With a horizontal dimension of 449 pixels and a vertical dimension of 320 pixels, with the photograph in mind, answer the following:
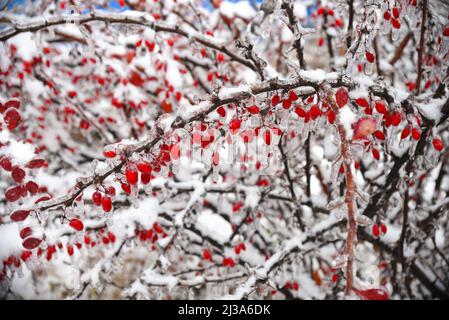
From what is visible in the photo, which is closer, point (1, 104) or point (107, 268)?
point (1, 104)

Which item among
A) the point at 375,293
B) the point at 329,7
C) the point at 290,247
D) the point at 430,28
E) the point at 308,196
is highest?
the point at 329,7

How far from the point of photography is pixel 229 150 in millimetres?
1326

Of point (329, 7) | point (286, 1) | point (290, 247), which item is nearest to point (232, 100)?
point (286, 1)

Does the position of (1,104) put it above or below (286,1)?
below

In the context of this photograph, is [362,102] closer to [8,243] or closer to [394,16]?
[394,16]

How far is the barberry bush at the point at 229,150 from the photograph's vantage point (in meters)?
1.17

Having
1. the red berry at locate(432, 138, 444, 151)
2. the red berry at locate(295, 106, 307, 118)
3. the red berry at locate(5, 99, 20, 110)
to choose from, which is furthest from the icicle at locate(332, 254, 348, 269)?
the red berry at locate(5, 99, 20, 110)

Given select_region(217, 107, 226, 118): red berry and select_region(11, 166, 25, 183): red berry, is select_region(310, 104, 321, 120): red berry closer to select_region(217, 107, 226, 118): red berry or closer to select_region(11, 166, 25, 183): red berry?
select_region(217, 107, 226, 118): red berry

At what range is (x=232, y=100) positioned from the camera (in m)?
1.16

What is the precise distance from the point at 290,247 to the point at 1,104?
1.71m

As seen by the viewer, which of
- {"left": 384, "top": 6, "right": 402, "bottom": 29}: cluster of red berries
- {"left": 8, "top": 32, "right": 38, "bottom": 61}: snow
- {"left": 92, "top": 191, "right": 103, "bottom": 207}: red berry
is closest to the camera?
{"left": 92, "top": 191, "right": 103, "bottom": 207}: red berry

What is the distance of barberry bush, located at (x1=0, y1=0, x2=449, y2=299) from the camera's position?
1170 millimetres

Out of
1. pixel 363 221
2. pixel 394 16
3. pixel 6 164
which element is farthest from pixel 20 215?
pixel 394 16
